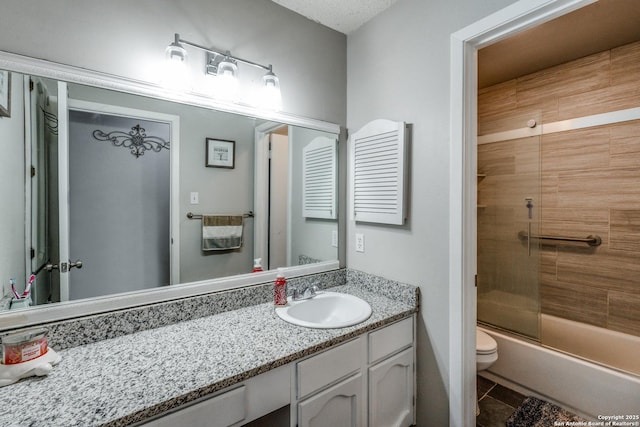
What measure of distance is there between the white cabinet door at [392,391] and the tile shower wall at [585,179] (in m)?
1.50

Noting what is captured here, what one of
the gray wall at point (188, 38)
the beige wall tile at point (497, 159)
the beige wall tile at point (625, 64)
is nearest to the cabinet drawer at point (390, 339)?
the gray wall at point (188, 38)

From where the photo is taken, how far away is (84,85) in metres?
1.06

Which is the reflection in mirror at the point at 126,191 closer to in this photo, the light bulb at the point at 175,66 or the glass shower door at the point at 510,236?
the light bulb at the point at 175,66

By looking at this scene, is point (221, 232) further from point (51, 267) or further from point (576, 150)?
point (576, 150)

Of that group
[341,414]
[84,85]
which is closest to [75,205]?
[84,85]

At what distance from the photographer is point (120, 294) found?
1.12 meters

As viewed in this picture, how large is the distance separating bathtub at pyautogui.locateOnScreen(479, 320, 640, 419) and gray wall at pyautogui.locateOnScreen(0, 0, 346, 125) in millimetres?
2019

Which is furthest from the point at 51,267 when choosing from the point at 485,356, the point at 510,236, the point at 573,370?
the point at 573,370

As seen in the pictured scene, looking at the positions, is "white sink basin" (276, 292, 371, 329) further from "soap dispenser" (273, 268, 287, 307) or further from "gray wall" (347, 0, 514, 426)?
"gray wall" (347, 0, 514, 426)

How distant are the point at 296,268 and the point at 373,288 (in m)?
0.47

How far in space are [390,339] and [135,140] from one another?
1434 mm

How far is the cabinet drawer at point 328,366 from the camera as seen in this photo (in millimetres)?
1029

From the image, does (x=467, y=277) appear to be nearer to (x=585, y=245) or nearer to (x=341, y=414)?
(x=341, y=414)

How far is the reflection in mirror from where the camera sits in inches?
39.2
